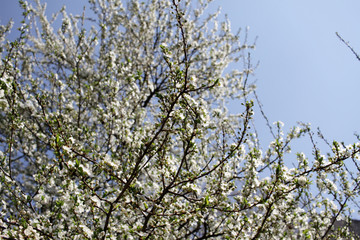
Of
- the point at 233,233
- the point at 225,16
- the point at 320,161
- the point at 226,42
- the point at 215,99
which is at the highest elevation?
the point at 225,16

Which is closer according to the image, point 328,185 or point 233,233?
point 233,233

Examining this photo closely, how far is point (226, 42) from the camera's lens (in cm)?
892

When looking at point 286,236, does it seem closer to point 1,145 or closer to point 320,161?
point 320,161

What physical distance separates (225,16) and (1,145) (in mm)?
7870

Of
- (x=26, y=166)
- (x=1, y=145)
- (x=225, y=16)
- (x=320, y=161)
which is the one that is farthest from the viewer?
(x=225, y=16)

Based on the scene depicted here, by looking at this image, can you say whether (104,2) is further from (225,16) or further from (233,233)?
(233,233)

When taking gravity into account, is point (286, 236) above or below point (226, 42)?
below

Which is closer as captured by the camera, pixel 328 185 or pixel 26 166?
pixel 328 185

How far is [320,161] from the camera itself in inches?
110

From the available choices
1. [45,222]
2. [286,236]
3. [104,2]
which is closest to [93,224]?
[45,222]

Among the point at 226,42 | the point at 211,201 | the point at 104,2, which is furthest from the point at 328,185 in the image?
the point at 104,2

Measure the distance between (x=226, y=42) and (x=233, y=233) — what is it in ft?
24.0

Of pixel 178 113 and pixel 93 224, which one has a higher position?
pixel 178 113

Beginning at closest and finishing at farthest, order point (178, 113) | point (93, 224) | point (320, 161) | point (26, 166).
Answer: point (178, 113) < point (320, 161) < point (93, 224) < point (26, 166)
